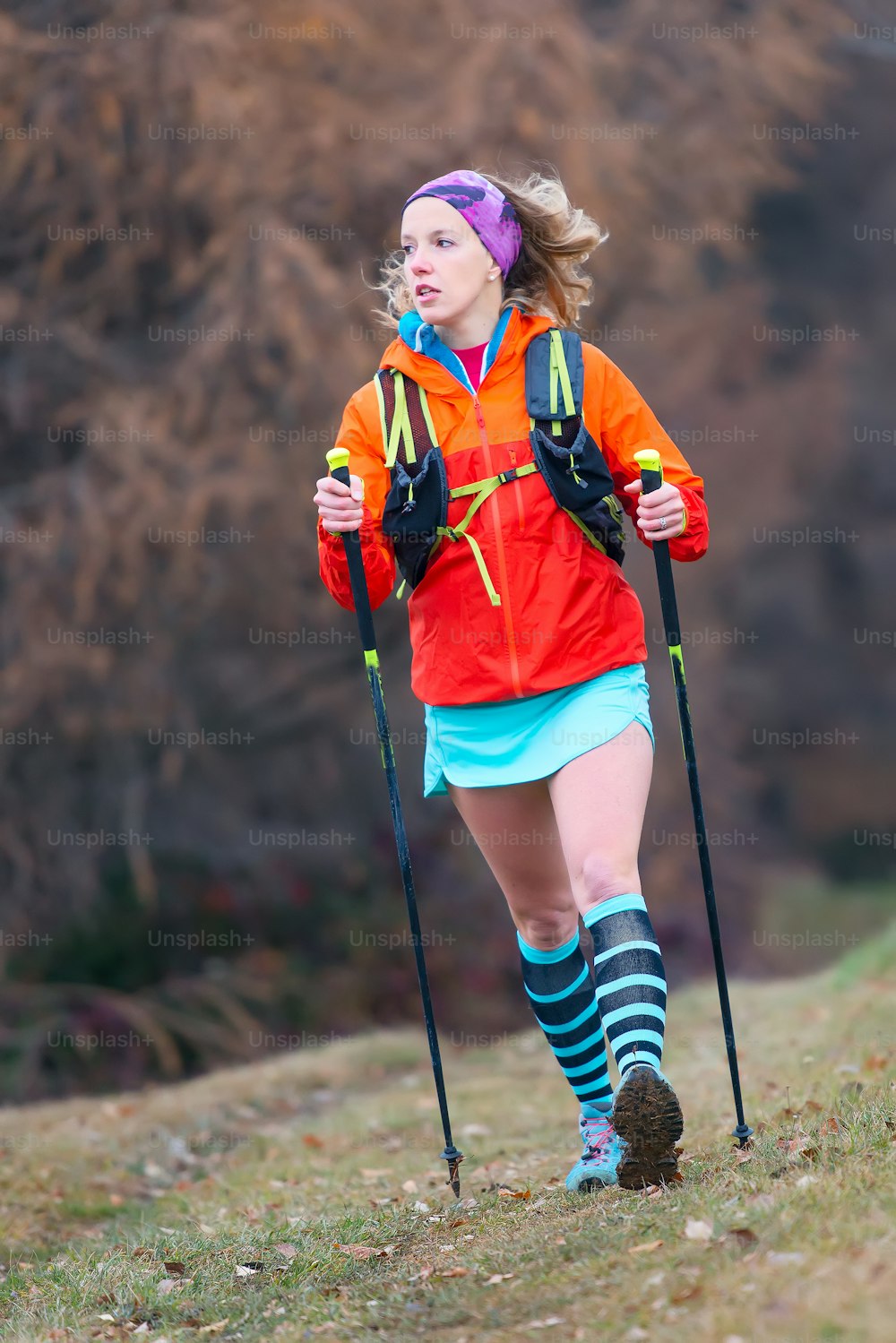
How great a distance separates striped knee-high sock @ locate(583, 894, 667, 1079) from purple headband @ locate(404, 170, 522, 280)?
1805mm

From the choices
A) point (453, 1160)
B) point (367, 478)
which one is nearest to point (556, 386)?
point (367, 478)

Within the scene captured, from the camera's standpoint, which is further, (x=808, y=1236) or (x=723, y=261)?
(x=723, y=261)

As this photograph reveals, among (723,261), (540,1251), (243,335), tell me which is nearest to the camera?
(540,1251)

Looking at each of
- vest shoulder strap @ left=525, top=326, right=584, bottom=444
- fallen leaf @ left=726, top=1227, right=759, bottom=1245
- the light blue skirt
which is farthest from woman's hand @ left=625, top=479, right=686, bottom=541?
fallen leaf @ left=726, top=1227, right=759, bottom=1245

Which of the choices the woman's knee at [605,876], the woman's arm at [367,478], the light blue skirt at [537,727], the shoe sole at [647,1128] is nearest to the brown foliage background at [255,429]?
the woman's arm at [367,478]

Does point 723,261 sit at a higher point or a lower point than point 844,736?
higher

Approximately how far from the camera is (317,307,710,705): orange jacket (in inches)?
166

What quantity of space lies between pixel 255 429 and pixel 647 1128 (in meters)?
8.91

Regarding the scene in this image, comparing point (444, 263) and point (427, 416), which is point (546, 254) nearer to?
point (444, 263)

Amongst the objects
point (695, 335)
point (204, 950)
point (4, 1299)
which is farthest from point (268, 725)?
point (4, 1299)

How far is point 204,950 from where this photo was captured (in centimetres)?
1434

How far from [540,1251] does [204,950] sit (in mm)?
10918

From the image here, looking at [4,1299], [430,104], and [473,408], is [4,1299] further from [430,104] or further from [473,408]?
[430,104]

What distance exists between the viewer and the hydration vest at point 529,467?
4234 millimetres
